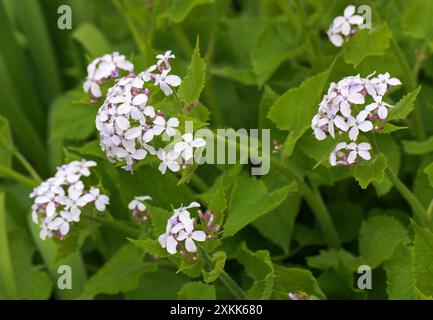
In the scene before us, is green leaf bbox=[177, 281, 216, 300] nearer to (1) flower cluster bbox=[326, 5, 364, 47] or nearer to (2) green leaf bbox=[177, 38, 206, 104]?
(2) green leaf bbox=[177, 38, 206, 104]

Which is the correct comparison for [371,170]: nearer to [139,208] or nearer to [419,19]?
[139,208]

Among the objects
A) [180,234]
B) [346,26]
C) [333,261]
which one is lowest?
[333,261]

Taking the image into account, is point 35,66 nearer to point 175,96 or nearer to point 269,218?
point 269,218

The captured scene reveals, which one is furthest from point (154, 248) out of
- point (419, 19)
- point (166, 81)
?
point (419, 19)

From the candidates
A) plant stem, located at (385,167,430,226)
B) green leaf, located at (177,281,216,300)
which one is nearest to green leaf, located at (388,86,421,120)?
plant stem, located at (385,167,430,226)

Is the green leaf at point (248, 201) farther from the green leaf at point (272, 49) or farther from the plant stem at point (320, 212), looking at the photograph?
the green leaf at point (272, 49)

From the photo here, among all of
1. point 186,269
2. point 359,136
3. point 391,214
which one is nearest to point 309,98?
point 359,136
